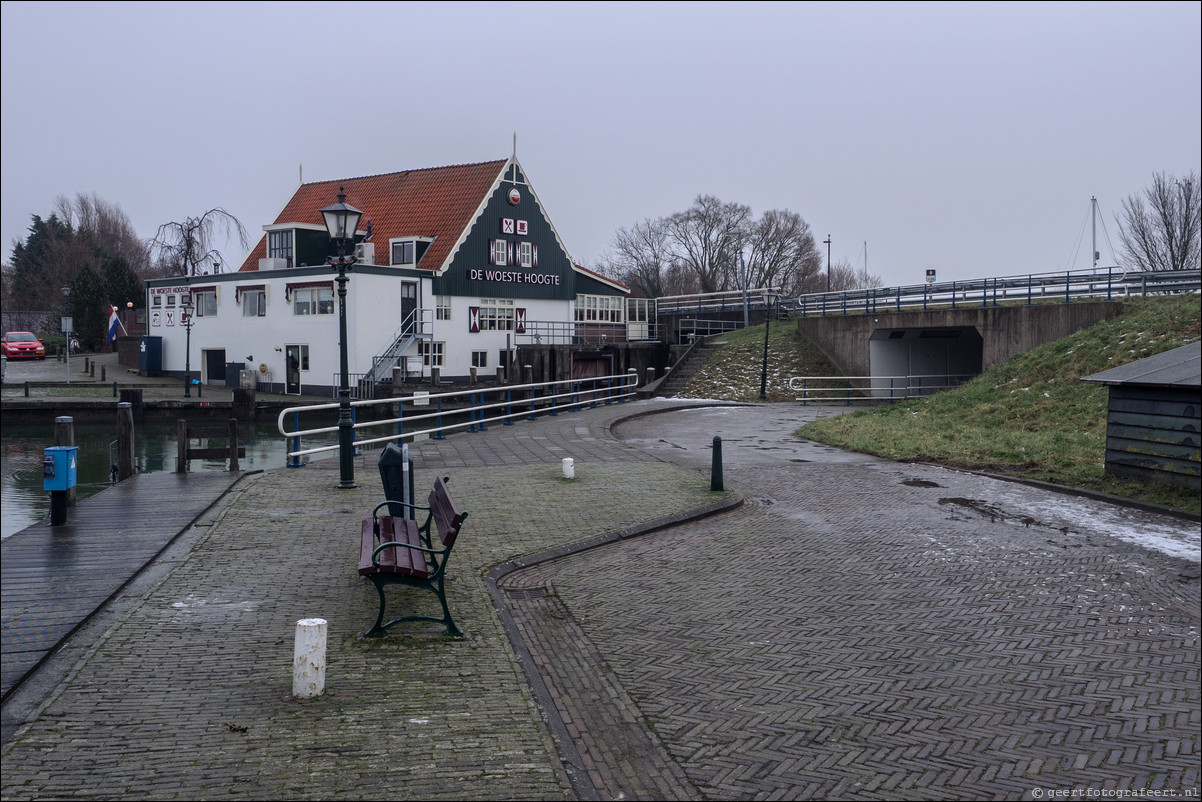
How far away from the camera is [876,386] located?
3522cm

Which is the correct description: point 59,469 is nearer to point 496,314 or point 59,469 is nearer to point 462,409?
point 462,409

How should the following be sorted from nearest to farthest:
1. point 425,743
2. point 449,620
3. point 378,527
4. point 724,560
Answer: point 425,743 < point 449,620 < point 378,527 < point 724,560

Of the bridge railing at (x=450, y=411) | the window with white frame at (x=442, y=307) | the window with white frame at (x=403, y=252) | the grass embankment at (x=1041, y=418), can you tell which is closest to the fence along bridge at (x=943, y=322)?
the grass embankment at (x=1041, y=418)

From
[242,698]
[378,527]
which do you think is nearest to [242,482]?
[378,527]

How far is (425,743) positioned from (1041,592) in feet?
19.2

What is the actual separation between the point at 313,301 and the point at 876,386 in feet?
81.7

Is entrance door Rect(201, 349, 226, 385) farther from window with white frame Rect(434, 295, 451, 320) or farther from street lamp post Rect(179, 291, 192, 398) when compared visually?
window with white frame Rect(434, 295, 451, 320)

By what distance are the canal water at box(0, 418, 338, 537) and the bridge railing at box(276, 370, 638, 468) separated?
1058mm

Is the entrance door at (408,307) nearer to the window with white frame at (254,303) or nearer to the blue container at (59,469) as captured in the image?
the window with white frame at (254,303)

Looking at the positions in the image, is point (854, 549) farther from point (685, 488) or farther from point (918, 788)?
point (918, 788)

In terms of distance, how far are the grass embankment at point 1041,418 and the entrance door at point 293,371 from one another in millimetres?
27309

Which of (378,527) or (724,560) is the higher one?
(378,527)

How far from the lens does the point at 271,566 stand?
8602 mm

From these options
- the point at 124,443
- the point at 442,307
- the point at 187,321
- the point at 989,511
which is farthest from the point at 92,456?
the point at 989,511
